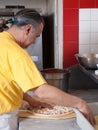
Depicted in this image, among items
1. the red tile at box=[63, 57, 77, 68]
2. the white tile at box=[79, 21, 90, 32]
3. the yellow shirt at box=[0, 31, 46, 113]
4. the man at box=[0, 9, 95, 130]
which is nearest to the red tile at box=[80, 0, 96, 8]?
the white tile at box=[79, 21, 90, 32]

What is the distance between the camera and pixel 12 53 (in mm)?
1237

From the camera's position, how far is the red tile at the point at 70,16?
8.93 ft

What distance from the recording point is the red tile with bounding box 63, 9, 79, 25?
2.72 meters

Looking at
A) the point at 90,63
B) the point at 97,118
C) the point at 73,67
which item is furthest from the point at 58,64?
the point at 97,118

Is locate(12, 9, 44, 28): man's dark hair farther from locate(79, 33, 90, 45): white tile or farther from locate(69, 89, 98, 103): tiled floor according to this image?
locate(79, 33, 90, 45): white tile

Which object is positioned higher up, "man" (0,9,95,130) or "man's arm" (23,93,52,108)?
"man" (0,9,95,130)

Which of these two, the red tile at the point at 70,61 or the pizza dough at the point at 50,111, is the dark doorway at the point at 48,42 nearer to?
the red tile at the point at 70,61

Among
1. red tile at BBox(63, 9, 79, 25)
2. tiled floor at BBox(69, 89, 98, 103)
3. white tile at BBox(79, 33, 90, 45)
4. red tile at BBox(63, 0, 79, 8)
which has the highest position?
red tile at BBox(63, 0, 79, 8)

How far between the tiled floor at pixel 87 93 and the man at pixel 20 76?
2.77 feet

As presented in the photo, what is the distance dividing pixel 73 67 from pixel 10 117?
133cm

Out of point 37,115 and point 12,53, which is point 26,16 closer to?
point 12,53

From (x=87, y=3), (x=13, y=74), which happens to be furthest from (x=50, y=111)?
(x=87, y=3)

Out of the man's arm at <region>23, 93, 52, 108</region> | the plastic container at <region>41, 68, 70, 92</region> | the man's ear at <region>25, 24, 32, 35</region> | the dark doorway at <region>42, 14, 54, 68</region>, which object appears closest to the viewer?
the man's ear at <region>25, 24, 32, 35</region>

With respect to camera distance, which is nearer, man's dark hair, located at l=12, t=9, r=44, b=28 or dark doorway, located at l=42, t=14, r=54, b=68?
man's dark hair, located at l=12, t=9, r=44, b=28
